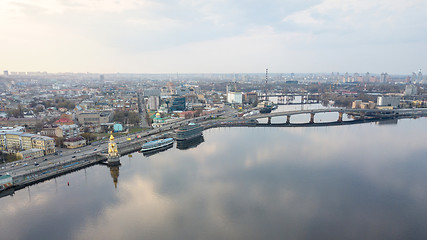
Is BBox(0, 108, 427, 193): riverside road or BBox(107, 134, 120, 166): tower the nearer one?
BBox(0, 108, 427, 193): riverside road

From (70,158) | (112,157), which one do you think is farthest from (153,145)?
(70,158)

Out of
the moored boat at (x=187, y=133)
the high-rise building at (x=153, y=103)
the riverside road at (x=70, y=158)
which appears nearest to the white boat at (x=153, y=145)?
the riverside road at (x=70, y=158)

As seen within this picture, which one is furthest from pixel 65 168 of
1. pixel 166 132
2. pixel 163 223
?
pixel 166 132

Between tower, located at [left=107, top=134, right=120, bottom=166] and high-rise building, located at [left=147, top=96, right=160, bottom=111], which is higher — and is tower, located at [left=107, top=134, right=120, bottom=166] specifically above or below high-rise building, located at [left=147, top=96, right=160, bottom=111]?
below

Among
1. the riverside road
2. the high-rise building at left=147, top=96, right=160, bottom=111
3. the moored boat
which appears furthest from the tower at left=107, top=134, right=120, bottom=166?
the high-rise building at left=147, top=96, right=160, bottom=111

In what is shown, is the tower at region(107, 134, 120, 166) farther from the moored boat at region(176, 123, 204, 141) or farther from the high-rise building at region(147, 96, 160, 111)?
the high-rise building at region(147, 96, 160, 111)

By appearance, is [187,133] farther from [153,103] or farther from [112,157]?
[153,103]

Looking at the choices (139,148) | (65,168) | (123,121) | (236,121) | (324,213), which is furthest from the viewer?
(236,121)

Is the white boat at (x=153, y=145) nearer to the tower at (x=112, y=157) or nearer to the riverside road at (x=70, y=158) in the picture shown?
the riverside road at (x=70, y=158)

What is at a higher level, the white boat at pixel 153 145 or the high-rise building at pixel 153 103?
the high-rise building at pixel 153 103

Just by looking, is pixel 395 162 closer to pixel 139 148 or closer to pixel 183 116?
pixel 139 148

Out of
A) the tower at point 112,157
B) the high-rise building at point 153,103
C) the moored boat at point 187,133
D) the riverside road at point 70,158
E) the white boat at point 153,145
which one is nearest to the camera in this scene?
the riverside road at point 70,158
